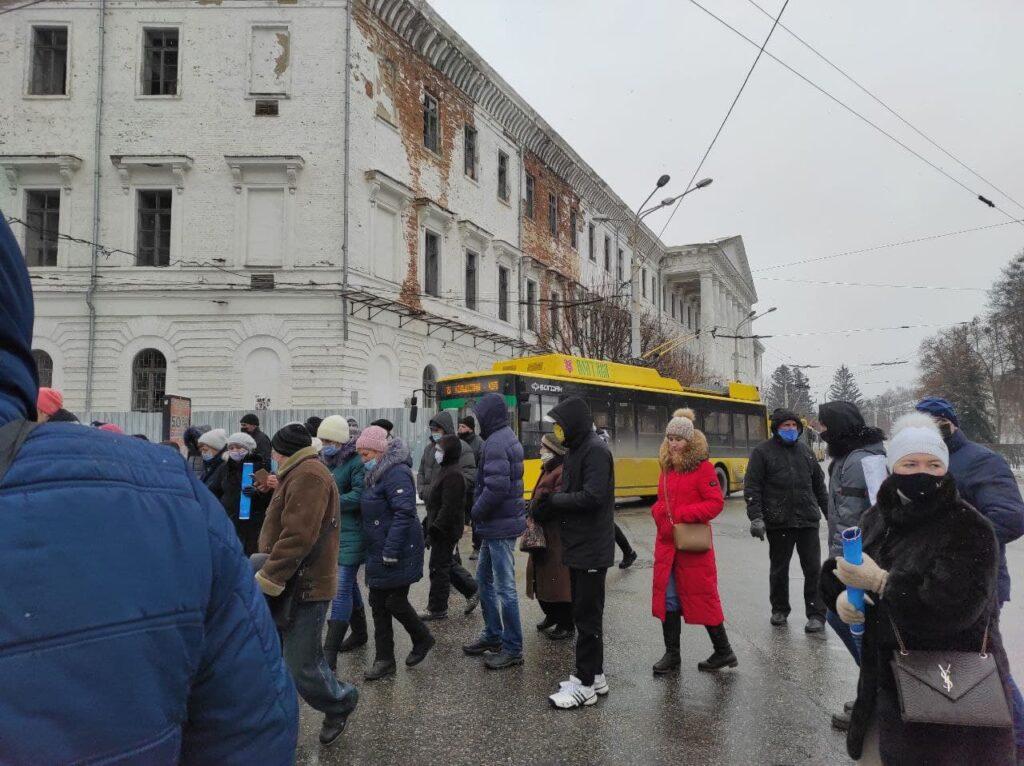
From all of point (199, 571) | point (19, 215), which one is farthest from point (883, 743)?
point (19, 215)

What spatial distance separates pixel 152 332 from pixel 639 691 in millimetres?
18895

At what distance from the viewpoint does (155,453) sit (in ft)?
3.70

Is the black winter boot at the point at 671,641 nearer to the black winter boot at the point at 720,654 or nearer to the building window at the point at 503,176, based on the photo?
the black winter boot at the point at 720,654

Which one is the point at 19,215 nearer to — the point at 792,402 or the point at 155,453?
the point at 155,453

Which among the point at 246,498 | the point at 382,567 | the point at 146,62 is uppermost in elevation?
the point at 146,62

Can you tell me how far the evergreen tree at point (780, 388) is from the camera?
9888 centimetres

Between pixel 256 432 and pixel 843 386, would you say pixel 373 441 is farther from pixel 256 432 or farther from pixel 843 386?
pixel 843 386

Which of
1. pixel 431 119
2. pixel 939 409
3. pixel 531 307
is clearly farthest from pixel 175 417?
pixel 531 307

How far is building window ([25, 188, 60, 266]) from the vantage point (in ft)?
65.8

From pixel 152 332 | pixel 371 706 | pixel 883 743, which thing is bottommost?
pixel 371 706

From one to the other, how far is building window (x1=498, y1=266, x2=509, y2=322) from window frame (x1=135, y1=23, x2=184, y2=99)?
43.1ft

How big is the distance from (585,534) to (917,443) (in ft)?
7.57

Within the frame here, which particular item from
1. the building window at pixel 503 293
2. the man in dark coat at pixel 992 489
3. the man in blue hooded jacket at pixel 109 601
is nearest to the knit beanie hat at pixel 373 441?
the man in dark coat at pixel 992 489

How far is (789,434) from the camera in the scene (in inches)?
265
